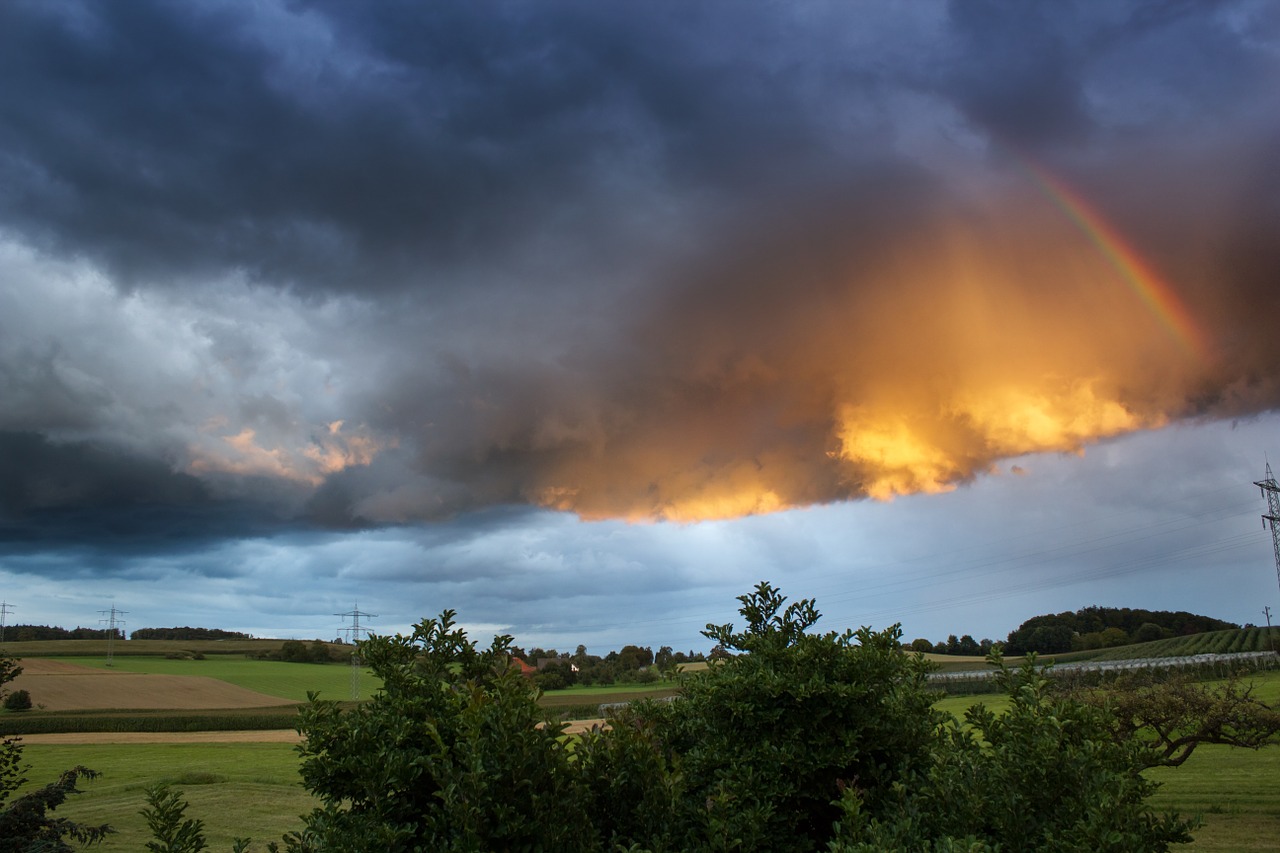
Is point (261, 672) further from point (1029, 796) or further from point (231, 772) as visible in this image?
point (1029, 796)

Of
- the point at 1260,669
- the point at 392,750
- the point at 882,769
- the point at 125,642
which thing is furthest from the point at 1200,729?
the point at 125,642

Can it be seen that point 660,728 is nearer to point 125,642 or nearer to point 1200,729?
point 1200,729

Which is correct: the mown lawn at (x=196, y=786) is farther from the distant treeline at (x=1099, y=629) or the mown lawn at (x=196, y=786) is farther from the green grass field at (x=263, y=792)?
the distant treeline at (x=1099, y=629)

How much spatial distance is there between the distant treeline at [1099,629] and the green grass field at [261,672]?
12438 cm

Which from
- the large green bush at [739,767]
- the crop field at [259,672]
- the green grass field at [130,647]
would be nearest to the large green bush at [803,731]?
the large green bush at [739,767]

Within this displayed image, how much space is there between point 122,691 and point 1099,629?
6862 inches

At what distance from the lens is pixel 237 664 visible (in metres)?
160

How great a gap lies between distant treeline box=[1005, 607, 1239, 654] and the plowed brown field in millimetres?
136340

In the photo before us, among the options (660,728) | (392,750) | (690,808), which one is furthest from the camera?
(660,728)

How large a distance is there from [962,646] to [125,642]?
600ft

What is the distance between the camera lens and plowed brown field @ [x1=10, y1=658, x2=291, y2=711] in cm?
10275

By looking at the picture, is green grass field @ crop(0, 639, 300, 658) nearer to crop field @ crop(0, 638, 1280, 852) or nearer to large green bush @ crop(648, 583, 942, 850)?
crop field @ crop(0, 638, 1280, 852)

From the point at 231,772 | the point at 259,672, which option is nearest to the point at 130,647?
the point at 259,672

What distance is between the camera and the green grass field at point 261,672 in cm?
13088
